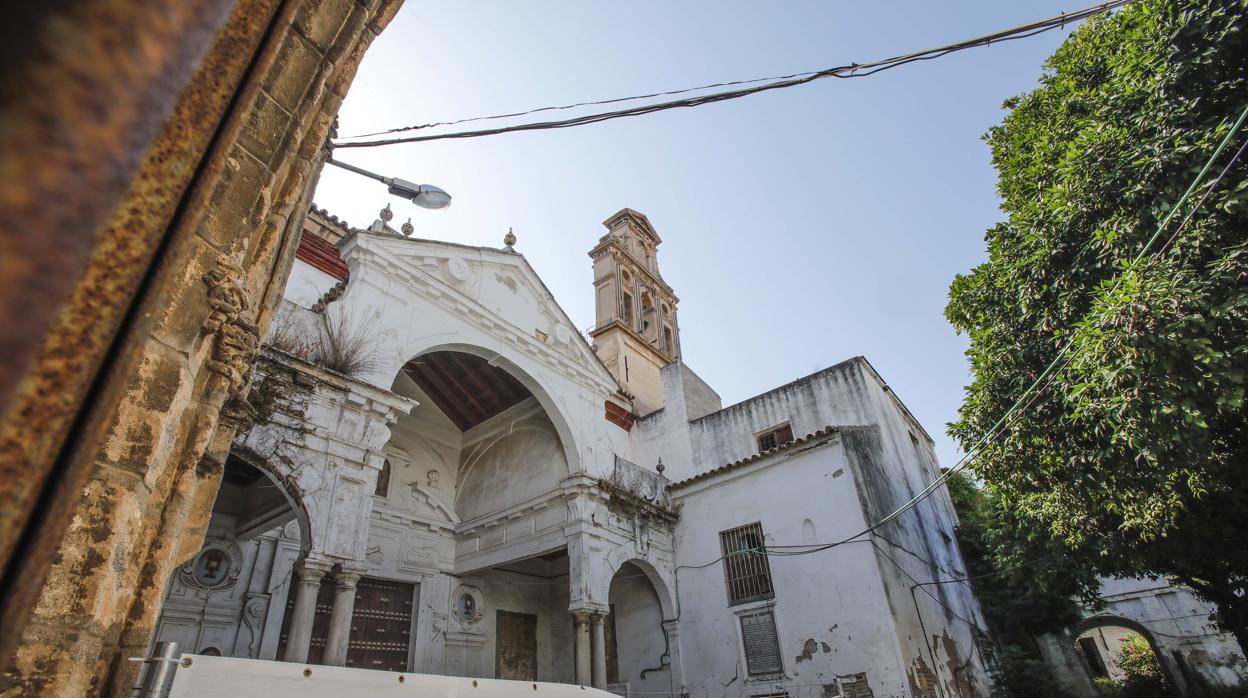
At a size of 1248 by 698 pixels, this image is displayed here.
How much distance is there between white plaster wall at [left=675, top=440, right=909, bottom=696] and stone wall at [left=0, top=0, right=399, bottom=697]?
33.4ft

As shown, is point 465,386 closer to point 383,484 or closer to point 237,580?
point 383,484

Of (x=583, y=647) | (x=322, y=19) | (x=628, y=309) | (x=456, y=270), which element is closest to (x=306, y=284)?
(x=456, y=270)

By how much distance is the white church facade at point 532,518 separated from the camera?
25.8 ft

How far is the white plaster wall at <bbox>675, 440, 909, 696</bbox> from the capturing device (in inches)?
396

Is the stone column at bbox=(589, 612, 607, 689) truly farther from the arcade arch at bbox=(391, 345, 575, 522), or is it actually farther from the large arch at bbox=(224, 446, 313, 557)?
the large arch at bbox=(224, 446, 313, 557)

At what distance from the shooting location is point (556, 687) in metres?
6.70

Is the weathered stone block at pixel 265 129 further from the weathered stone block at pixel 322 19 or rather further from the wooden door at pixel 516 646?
the wooden door at pixel 516 646

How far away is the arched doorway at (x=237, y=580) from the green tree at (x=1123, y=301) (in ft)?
31.4

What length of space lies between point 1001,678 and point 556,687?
40.6 feet

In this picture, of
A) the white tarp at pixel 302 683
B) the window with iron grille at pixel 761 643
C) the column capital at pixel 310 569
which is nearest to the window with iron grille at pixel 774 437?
the window with iron grille at pixel 761 643

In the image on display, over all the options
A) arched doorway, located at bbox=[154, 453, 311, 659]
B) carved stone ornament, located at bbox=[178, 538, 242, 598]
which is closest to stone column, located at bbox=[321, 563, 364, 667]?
arched doorway, located at bbox=[154, 453, 311, 659]

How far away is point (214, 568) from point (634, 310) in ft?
43.0

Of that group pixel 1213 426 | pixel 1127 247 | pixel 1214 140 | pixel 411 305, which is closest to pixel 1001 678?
pixel 1213 426

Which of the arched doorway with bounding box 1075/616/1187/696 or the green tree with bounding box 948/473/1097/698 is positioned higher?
the green tree with bounding box 948/473/1097/698
